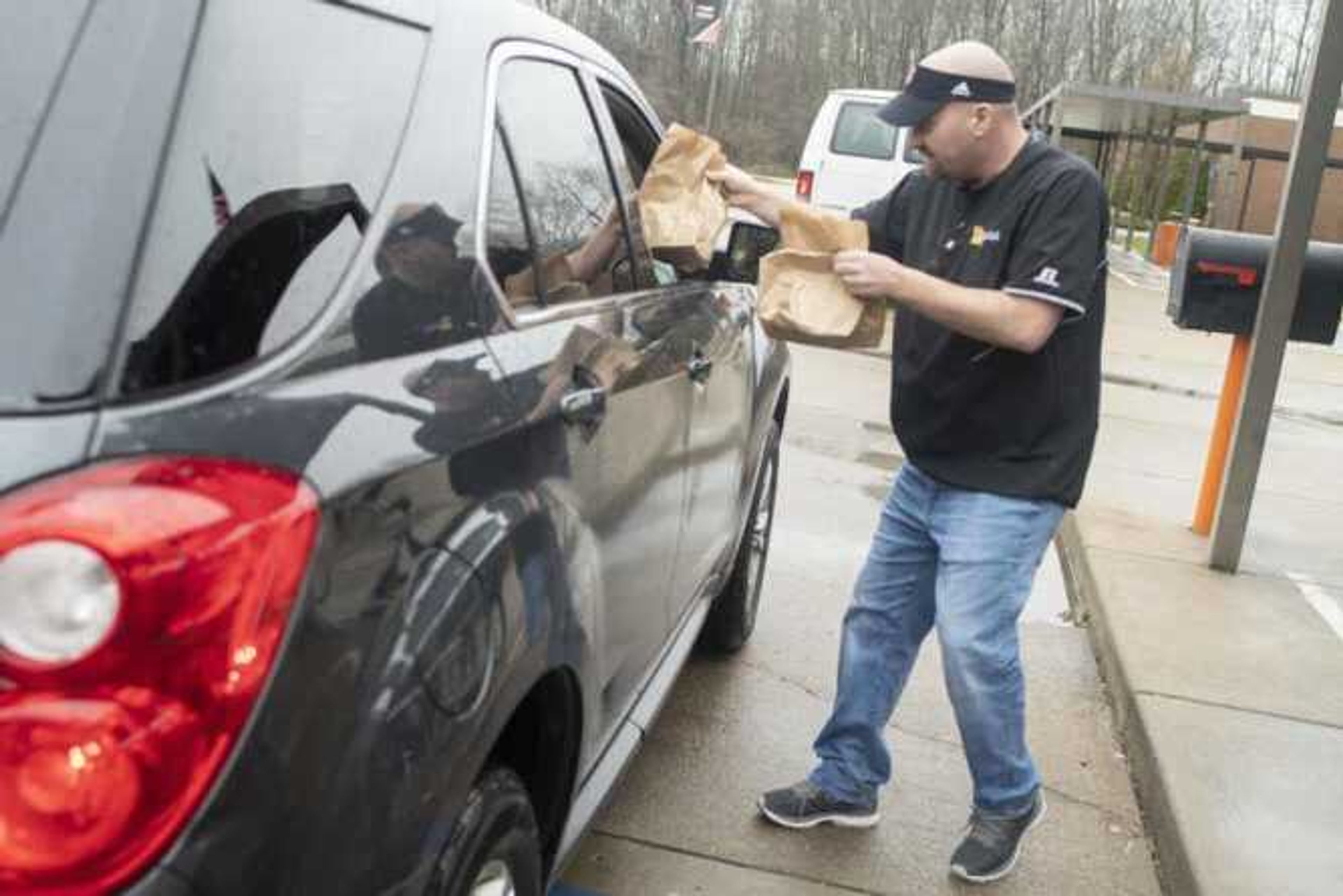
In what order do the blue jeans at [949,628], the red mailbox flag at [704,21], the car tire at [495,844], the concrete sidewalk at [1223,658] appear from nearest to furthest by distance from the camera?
the car tire at [495,844]
the blue jeans at [949,628]
the concrete sidewalk at [1223,658]
the red mailbox flag at [704,21]

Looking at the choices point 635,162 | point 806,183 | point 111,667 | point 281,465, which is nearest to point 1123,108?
point 806,183

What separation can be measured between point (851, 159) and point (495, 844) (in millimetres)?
12790

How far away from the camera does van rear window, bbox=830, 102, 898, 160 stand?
14.0m

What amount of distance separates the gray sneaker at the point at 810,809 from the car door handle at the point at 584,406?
62.2 inches

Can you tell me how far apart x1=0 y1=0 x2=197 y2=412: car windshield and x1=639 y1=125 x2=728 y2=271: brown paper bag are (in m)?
1.55

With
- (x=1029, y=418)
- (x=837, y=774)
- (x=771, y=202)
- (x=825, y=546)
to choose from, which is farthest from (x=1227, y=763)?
(x=825, y=546)

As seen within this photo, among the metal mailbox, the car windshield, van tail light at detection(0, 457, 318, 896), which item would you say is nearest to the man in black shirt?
the car windshield

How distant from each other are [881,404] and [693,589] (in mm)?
6594

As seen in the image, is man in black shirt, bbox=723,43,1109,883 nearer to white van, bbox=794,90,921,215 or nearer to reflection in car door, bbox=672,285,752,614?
reflection in car door, bbox=672,285,752,614

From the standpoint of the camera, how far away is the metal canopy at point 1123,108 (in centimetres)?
1828

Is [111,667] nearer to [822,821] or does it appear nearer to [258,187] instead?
[258,187]

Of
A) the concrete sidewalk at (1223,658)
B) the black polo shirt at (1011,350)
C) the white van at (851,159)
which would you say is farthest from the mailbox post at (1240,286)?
the white van at (851,159)

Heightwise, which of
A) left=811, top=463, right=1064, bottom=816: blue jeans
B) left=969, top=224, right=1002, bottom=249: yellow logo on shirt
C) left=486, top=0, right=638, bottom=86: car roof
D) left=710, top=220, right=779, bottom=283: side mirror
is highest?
left=486, top=0, right=638, bottom=86: car roof

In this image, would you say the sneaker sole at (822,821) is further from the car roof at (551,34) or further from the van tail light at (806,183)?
the van tail light at (806,183)
